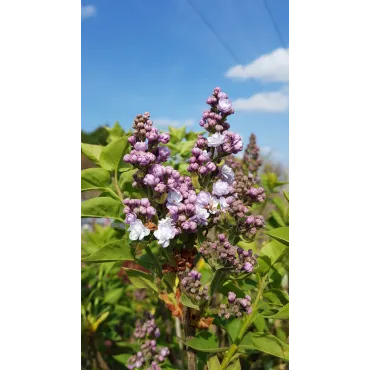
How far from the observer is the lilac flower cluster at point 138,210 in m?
0.47

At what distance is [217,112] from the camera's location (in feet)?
→ 1.63

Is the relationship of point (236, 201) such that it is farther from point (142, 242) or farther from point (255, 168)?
point (255, 168)

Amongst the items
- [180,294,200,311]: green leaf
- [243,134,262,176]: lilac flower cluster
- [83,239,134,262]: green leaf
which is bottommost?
[180,294,200,311]: green leaf

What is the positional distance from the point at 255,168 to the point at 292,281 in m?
0.49

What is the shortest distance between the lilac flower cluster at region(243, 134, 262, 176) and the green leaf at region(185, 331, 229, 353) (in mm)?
443

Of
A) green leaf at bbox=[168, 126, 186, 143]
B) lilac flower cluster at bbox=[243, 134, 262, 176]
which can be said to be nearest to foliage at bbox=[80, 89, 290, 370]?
green leaf at bbox=[168, 126, 186, 143]

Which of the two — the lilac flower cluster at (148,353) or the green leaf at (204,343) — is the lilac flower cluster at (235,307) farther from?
the lilac flower cluster at (148,353)

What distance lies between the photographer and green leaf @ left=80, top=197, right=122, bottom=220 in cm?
60

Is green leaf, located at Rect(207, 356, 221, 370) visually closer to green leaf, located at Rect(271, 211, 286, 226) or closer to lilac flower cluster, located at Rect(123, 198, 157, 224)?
lilac flower cluster, located at Rect(123, 198, 157, 224)

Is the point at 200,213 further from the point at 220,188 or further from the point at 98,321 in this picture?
the point at 98,321

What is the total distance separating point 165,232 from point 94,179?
8.2 inches

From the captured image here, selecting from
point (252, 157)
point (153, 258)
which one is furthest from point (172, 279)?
point (252, 157)

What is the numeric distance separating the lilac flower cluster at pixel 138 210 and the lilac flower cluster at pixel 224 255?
57 millimetres
